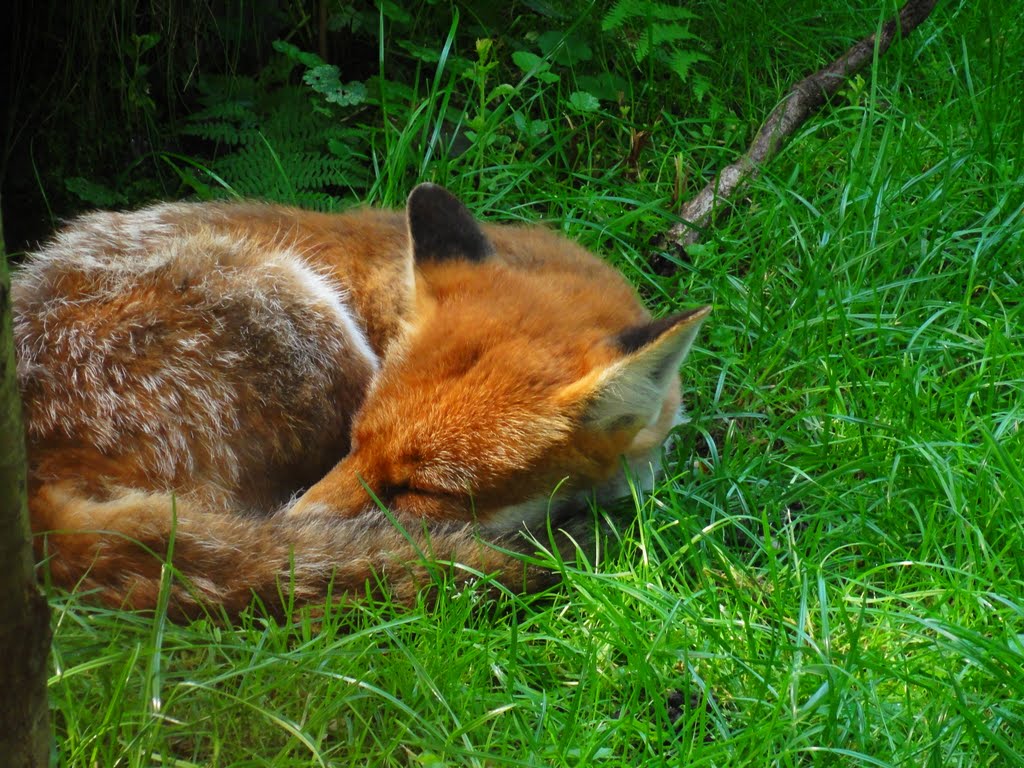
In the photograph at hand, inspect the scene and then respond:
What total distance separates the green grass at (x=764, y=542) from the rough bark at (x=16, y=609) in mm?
381

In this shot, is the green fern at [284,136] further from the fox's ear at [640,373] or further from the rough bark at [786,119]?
the fox's ear at [640,373]

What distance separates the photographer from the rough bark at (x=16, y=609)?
5.37 feet

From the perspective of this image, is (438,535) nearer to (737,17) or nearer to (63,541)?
(63,541)

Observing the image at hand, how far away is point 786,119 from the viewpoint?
5.48 m

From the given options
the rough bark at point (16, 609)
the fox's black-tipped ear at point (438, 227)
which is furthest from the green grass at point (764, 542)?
the fox's black-tipped ear at point (438, 227)

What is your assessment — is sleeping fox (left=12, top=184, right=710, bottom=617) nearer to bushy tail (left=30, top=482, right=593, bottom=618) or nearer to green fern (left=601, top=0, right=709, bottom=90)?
bushy tail (left=30, top=482, right=593, bottom=618)

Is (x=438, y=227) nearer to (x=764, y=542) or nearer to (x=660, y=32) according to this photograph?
(x=764, y=542)

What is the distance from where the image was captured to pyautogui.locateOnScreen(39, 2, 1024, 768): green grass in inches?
95.0

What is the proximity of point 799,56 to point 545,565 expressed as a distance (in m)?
4.25

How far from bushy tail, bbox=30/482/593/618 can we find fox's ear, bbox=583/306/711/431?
1.81 ft

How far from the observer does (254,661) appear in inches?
98.0

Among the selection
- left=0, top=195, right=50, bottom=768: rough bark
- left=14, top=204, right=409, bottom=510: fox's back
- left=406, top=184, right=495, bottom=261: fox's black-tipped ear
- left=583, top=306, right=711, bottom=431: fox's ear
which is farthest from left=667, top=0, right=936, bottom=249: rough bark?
left=0, top=195, right=50, bottom=768: rough bark

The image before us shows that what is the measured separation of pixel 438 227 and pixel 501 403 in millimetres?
848

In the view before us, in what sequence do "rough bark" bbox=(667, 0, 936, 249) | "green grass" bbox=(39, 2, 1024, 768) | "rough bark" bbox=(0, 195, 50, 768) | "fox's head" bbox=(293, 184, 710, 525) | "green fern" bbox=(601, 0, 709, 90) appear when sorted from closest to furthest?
"rough bark" bbox=(0, 195, 50, 768)
"green grass" bbox=(39, 2, 1024, 768)
"fox's head" bbox=(293, 184, 710, 525)
"rough bark" bbox=(667, 0, 936, 249)
"green fern" bbox=(601, 0, 709, 90)
